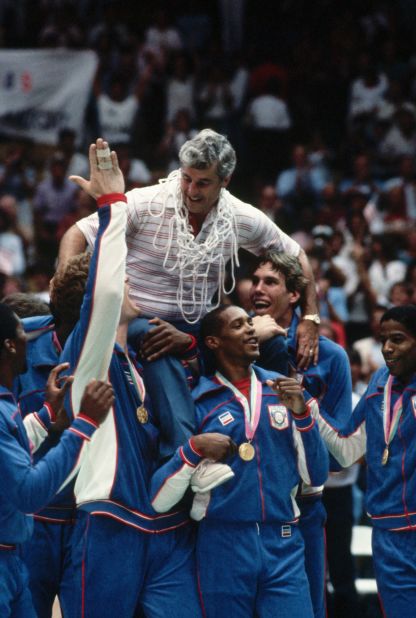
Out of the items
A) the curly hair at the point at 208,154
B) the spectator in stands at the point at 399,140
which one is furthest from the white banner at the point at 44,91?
the curly hair at the point at 208,154

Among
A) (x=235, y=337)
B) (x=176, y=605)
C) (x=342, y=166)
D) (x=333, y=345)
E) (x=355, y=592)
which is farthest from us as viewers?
(x=342, y=166)

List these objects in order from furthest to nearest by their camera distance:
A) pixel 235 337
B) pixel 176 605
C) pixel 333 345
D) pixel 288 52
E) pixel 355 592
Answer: pixel 288 52
pixel 355 592
pixel 333 345
pixel 235 337
pixel 176 605

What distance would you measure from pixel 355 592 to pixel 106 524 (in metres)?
2.79

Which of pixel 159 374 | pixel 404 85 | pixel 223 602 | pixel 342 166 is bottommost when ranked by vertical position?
pixel 223 602

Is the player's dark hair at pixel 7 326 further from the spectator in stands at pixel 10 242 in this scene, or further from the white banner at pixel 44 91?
the white banner at pixel 44 91

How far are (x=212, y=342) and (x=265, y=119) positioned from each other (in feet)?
29.7

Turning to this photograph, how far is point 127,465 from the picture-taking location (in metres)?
4.76

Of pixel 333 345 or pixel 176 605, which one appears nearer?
pixel 176 605

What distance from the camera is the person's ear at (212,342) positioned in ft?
17.0

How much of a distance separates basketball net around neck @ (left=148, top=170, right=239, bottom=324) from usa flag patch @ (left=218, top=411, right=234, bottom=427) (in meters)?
0.51

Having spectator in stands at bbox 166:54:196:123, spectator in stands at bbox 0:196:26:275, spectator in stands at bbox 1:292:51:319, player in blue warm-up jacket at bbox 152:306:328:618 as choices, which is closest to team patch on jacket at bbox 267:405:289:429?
player in blue warm-up jacket at bbox 152:306:328:618

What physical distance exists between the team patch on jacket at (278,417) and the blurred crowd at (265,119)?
548cm

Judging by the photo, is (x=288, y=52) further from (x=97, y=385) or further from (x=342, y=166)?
(x=97, y=385)

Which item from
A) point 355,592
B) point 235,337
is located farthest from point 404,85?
point 235,337
